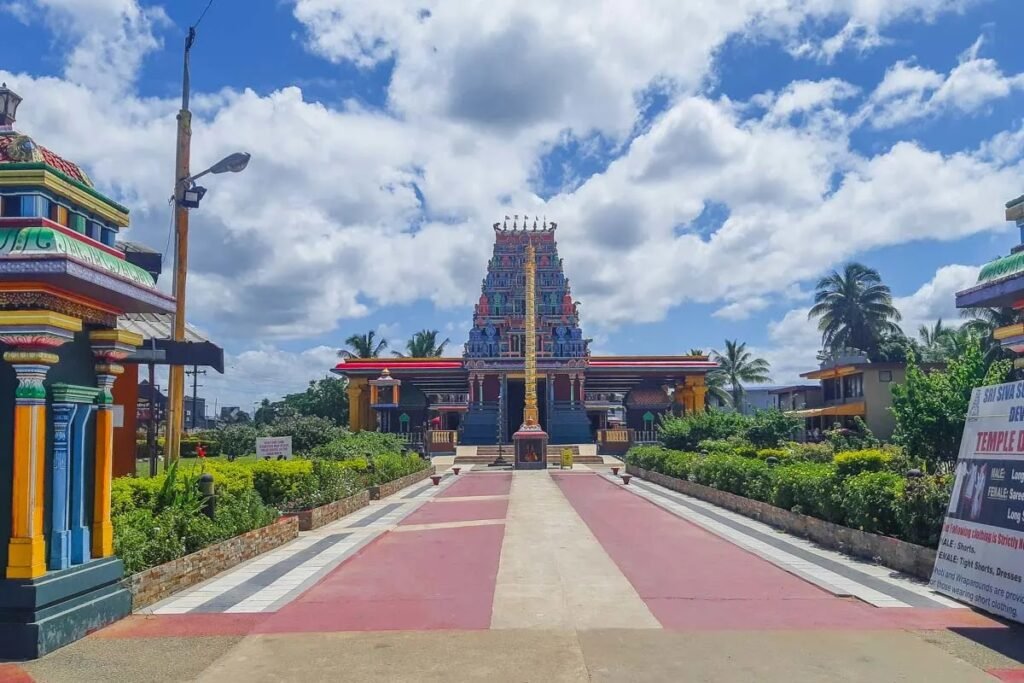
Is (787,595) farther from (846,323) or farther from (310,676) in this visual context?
(846,323)

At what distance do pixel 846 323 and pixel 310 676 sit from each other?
53.2 metres

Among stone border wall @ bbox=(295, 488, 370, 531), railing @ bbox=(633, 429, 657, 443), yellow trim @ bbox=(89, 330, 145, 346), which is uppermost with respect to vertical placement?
yellow trim @ bbox=(89, 330, 145, 346)

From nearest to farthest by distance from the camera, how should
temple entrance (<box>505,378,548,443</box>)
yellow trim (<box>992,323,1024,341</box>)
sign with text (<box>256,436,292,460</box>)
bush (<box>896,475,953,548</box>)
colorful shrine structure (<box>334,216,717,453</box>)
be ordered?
yellow trim (<box>992,323,1024,341</box>) < bush (<box>896,475,953,548</box>) < sign with text (<box>256,436,292,460</box>) < colorful shrine structure (<box>334,216,717,453</box>) < temple entrance (<box>505,378,548,443</box>)

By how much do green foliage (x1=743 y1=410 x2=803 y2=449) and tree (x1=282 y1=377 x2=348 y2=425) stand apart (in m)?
37.3

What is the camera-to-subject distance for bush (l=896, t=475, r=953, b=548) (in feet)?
31.8

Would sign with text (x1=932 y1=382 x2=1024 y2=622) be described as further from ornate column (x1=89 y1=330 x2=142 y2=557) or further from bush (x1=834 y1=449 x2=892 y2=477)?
ornate column (x1=89 y1=330 x2=142 y2=557)

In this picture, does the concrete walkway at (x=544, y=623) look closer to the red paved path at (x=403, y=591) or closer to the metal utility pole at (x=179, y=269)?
the red paved path at (x=403, y=591)

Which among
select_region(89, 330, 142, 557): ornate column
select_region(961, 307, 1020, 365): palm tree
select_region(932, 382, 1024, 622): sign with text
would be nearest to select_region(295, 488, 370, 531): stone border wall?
select_region(89, 330, 142, 557): ornate column

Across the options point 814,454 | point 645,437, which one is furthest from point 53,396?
point 645,437

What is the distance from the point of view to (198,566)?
9.73m

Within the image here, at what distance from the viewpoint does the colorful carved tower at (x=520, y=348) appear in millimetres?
49719

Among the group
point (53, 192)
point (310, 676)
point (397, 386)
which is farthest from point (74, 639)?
point (397, 386)

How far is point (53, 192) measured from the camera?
7254 mm

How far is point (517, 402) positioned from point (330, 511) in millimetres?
38809
